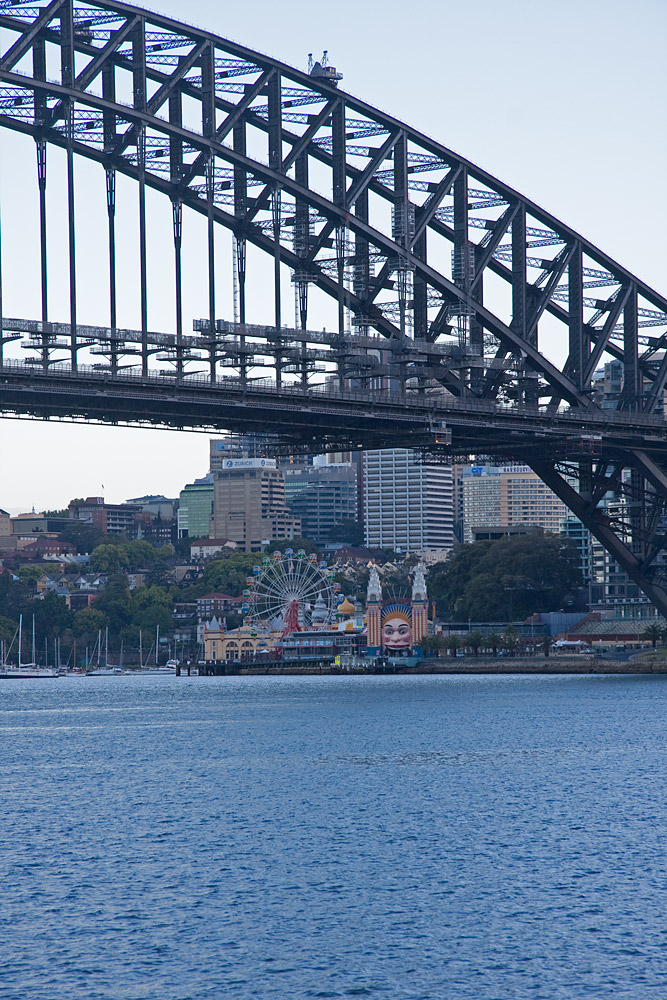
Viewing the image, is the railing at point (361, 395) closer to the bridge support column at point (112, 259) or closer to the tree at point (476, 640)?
the bridge support column at point (112, 259)

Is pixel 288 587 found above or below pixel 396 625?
above

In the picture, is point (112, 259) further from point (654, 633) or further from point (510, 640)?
point (510, 640)

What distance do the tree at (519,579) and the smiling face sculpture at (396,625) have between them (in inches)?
281

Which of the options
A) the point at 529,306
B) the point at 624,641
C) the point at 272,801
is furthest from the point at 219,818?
the point at 624,641

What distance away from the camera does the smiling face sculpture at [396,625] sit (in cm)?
17838

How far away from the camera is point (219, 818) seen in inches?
1709

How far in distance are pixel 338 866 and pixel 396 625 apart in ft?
472

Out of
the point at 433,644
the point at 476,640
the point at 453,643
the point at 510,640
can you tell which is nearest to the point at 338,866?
the point at 510,640

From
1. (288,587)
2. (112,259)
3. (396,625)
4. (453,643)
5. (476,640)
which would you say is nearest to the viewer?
(112,259)

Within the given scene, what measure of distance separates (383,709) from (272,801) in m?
39.7

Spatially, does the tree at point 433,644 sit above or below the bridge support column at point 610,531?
below

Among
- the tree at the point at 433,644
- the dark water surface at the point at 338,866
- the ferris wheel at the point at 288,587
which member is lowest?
the dark water surface at the point at 338,866

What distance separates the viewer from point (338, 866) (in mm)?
36656

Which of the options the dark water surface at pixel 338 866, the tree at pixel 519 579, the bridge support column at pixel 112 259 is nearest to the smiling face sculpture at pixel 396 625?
the tree at pixel 519 579
